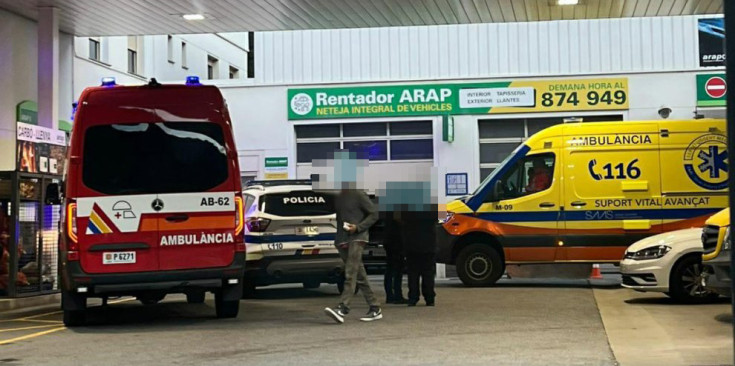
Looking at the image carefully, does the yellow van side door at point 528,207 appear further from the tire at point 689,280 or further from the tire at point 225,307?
the tire at point 225,307

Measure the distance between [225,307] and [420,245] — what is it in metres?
2.80

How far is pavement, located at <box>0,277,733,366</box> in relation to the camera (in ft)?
26.0

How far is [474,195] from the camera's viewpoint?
15.6 meters

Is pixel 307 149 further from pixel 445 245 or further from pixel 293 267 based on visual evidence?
pixel 293 267

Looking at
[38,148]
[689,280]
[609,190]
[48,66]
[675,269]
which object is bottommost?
[689,280]

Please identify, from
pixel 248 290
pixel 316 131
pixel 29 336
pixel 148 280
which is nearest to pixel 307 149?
pixel 316 131

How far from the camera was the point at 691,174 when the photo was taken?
1491cm

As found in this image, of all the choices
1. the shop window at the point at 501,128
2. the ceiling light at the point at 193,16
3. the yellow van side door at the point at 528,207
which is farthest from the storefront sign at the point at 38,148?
the shop window at the point at 501,128

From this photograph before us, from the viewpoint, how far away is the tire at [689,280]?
40.4 ft

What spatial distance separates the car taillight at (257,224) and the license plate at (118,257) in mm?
2926

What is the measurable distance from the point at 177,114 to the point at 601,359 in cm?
535

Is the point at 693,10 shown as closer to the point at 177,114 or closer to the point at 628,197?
the point at 628,197

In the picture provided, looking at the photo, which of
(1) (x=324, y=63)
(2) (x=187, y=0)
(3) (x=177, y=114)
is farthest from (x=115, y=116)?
(1) (x=324, y=63)

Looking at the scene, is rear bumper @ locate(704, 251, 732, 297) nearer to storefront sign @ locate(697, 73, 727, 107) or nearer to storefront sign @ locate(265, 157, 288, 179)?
storefront sign @ locate(697, 73, 727, 107)
